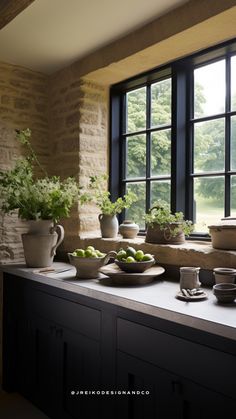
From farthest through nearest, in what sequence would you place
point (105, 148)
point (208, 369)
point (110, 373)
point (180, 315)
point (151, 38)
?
point (105, 148), point (151, 38), point (110, 373), point (180, 315), point (208, 369)

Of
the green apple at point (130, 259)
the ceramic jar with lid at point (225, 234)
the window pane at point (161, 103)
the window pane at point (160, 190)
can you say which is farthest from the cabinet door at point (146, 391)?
the window pane at point (161, 103)

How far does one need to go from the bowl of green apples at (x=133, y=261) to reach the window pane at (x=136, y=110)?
1233 mm

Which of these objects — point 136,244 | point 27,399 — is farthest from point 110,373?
point 27,399

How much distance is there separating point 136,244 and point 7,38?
1719 millimetres

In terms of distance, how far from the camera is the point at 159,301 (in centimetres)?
186

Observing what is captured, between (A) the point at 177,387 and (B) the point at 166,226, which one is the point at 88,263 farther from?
(A) the point at 177,387

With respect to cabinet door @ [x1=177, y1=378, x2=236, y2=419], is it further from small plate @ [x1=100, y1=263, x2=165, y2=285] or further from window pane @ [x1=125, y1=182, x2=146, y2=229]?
window pane @ [x1=125, y1=182, x2=146, y2=229]

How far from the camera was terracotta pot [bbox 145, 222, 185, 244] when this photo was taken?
2562 millimetres

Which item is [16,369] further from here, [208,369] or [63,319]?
[208,369]

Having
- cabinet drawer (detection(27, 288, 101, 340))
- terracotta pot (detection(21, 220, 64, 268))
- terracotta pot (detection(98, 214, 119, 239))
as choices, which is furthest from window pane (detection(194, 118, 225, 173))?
cabinet drawer (detection(27, 288, 101, 340))

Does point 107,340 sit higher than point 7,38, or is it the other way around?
point 7,38

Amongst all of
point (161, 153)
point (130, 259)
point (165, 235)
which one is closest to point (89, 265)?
point (130, 259)

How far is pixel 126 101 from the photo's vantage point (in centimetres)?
338

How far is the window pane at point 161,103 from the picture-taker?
2.98 metres
